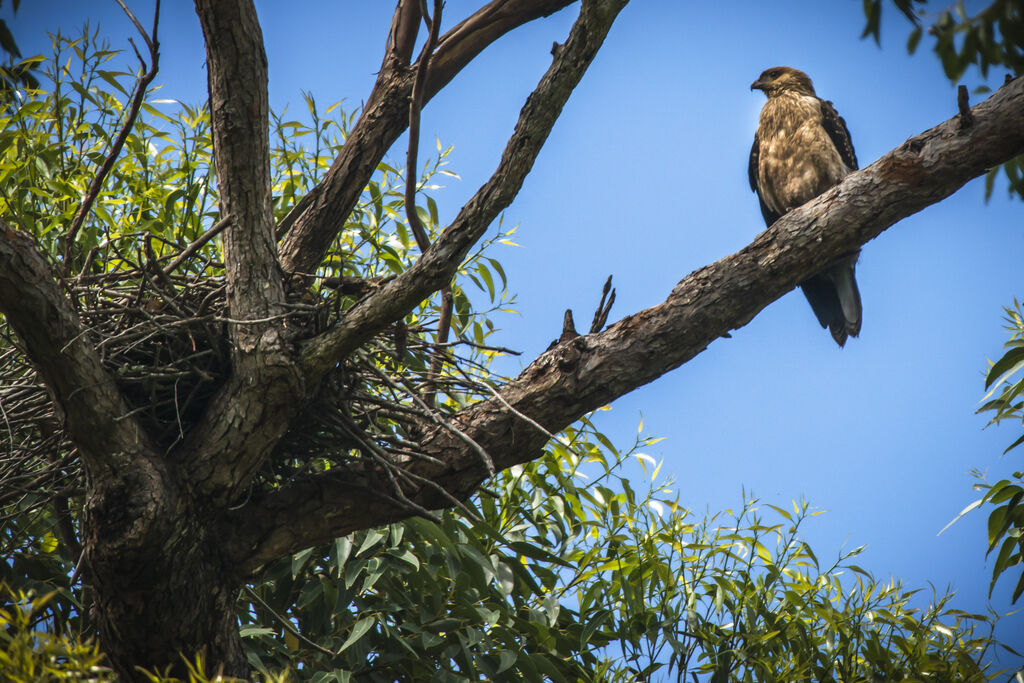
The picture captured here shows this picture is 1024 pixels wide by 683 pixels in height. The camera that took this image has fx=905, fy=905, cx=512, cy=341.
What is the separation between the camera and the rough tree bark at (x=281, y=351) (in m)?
1.63

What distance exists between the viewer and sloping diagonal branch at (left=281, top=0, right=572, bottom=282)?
2059 millimetres

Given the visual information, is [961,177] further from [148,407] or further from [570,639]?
[148,407]

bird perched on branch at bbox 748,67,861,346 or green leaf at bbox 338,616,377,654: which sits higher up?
bird perched on branch at bbox 748,67,861,346

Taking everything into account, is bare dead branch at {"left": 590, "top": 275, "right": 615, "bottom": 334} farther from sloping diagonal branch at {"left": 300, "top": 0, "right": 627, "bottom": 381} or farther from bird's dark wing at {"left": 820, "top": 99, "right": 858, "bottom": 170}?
bird's dark wing at {"left": 820, "top": 99, "right": 858, "bottom": 170}

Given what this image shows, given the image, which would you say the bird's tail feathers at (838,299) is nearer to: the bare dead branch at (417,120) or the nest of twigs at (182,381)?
the nest of twigs at (182,381)

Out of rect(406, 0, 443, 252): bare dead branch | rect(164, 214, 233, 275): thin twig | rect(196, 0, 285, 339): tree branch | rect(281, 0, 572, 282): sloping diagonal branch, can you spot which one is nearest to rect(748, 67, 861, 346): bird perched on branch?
rect(281, 0, 572, 282): sloping diagonal branch

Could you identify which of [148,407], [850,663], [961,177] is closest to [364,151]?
[148,407]

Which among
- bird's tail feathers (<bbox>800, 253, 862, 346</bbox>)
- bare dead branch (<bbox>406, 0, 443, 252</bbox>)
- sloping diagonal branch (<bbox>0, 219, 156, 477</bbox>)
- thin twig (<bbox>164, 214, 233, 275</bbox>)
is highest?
bird's tail feathers (<bbox>800, 253, 862, 346</bbox>)

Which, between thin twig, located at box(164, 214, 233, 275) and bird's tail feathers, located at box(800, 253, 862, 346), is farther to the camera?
bird's tail feathers, located at box(800, 253, 862, 346)

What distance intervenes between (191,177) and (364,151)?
24.6 inches

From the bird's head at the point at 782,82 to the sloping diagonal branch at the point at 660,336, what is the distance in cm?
242

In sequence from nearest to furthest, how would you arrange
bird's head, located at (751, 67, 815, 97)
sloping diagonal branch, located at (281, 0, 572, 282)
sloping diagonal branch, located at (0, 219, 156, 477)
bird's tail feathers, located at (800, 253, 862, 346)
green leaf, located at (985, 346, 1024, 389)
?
1. sloping diagonal branch, located at (0, 219, 156, 477)
2. sloping diagonal branch, located at (281, 0, 572, 282)
3. green leaf, located at (985, 346, 1024, 389)
4. bird's tail feathers, located at (800, 253, 862, 346)
5. bird's head, located at (751, 67, 815, 97)

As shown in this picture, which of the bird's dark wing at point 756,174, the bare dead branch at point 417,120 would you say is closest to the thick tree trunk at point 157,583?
the bare dead branch at point 417,120

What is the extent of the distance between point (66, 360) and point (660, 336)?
3.70 feet
